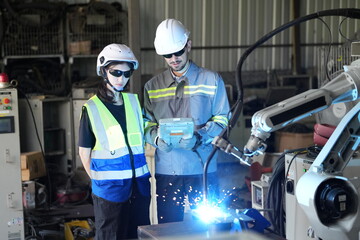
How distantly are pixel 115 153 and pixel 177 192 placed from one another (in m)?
0.48

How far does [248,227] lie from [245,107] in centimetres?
563

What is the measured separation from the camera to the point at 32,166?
5.94 m

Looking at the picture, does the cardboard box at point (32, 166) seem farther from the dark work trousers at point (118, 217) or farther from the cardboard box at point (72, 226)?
the dark work trousers at point (118, 217)

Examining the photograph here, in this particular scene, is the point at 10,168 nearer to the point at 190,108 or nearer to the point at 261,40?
the point at 190,108

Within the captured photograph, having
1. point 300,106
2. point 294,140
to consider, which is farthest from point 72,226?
point 300,106

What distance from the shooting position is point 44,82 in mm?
7176

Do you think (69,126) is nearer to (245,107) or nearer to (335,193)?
(245,107)

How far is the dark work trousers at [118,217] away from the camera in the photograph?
3129mm

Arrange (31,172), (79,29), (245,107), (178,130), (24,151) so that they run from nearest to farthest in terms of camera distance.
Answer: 1. (178,130)
2. (31,172)
3. (24,151)
4. (79,29)
5. (245,107)

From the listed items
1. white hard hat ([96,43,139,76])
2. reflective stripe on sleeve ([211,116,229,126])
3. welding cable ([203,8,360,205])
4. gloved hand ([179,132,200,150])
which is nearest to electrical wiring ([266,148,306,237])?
welding cable ([203,8,360,205])

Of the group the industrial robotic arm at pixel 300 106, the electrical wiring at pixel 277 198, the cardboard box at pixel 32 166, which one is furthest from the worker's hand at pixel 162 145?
the cardboard box at pixel 32 166

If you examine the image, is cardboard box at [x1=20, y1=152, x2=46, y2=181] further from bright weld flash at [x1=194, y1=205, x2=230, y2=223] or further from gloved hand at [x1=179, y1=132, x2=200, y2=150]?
bright weld flash at [x1=194, y1=205, x2=230, y2=223]

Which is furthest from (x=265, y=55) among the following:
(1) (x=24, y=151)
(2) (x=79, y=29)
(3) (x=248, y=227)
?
(3) (x=248, y=227)

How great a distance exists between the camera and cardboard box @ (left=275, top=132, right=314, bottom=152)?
7.08 metres
